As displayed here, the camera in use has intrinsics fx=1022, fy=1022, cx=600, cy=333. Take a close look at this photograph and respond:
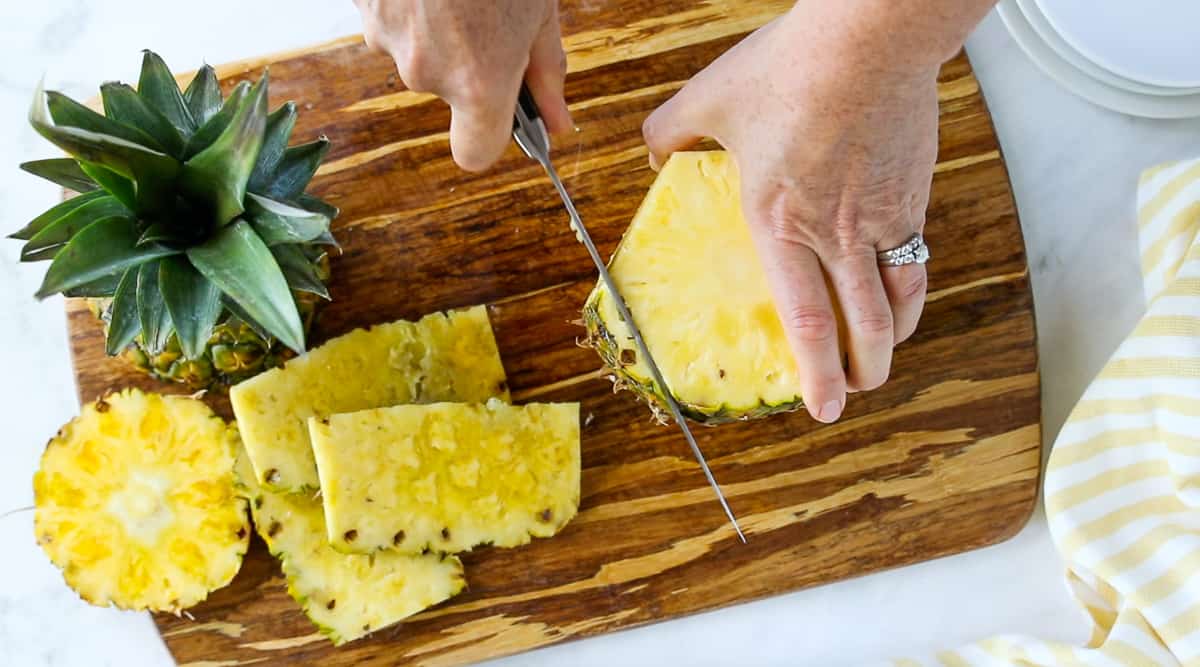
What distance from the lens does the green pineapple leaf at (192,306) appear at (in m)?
1.24

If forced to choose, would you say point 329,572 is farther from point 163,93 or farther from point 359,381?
point 163,93

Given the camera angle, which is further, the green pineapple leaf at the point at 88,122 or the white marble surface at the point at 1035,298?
the white marble surface at the point at 1035,298

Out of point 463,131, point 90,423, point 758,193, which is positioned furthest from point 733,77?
point 90,423

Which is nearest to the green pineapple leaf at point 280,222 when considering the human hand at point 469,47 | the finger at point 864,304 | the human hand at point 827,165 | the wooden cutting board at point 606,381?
the human hand at point 469,47

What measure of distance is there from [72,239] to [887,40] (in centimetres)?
97

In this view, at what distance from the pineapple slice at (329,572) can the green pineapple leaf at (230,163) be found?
21.3 inches

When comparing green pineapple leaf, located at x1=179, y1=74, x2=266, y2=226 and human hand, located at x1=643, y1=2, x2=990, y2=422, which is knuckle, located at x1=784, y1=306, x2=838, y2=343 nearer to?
human hand, located at x1=643, y1=2, x2=990, y2=422

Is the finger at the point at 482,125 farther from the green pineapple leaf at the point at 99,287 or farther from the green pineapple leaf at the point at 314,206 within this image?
the green pineapple leaf at the point at 99,287

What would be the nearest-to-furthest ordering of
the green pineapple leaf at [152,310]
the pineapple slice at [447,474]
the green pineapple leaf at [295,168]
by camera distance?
1. the green pineapple leaf at [152,310]
2. the green pineapple leaf at [295,168]
3. the pineapple slice at [447,474]

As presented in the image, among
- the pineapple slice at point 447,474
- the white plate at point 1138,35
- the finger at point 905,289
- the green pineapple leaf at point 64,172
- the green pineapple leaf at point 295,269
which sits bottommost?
the pineapple slice at point 447,474

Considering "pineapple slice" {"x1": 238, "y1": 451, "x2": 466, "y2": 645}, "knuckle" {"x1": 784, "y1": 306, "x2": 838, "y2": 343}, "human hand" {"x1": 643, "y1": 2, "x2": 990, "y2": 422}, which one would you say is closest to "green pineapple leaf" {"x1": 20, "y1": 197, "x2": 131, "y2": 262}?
"pineapple slice" {"x1": 238, "y1": 451, "x2": 466, "y2": 645}

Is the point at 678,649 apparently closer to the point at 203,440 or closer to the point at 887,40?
the point at 203,440

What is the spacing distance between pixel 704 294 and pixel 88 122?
0.81m

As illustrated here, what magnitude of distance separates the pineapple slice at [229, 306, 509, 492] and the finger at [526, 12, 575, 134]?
1.30 ft
